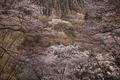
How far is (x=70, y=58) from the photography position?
6.75 metres

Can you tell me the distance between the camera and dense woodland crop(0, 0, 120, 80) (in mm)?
4395

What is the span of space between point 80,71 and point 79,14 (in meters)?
7.62

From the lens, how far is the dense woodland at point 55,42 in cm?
439

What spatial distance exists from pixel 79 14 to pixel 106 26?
8152mm

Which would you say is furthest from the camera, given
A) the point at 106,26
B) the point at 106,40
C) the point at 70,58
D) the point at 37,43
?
the point at 37,43

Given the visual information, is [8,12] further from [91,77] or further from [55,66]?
[91,77]

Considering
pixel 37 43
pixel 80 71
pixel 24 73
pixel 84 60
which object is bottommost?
pixel 80 71

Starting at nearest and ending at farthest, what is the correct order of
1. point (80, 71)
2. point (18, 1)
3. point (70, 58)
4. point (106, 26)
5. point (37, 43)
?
point (106, 26) → point (18, 1) → point (70, 58) → point (80, 71) → point (37, 43)

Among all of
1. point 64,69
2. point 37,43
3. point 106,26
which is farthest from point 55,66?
→ point 106,26

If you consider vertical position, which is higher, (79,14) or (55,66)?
(79,14)

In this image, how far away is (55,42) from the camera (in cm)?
994

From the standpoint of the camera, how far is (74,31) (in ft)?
35.9

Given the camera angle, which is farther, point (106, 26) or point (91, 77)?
point (91, 77)

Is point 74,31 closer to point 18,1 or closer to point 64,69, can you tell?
point 64,69
